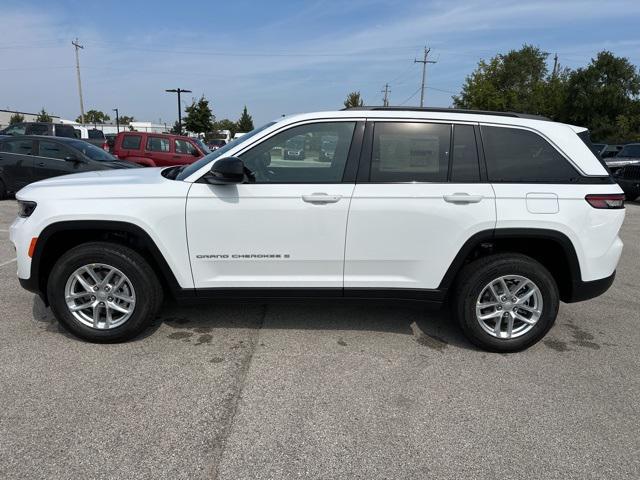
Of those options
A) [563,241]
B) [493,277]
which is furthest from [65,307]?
[563,241]

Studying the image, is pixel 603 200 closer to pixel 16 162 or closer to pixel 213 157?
pixel 213 157

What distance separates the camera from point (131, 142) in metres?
14.9

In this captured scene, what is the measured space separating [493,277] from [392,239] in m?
0.84

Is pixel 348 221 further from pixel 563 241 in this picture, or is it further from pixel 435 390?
pixel 563 241

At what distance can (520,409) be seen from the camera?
116 inches

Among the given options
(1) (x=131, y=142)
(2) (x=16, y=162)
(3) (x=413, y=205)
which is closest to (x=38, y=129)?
(1) (x=131, y=142)

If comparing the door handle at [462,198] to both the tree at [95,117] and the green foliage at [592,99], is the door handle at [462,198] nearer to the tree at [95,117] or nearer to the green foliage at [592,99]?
the green foliage at [592,99]

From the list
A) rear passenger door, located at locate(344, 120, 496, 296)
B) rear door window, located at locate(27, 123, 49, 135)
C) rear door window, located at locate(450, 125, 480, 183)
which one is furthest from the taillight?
rear door window, located at locate(27, 123, 49, 135)

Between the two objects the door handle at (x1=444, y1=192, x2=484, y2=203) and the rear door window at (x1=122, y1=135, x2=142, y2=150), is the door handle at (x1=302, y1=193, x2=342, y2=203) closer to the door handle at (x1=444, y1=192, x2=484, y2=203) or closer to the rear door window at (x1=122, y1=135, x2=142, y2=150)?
the door handle at (x1=444, y1=192, x2=484, y2=203)

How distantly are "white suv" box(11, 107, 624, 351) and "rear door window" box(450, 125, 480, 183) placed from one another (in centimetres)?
1

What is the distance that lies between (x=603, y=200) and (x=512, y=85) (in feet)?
212

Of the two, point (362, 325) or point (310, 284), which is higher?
point (310, 284)

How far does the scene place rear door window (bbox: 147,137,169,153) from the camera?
14.8m

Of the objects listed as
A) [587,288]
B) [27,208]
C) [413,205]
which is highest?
[413,205]
